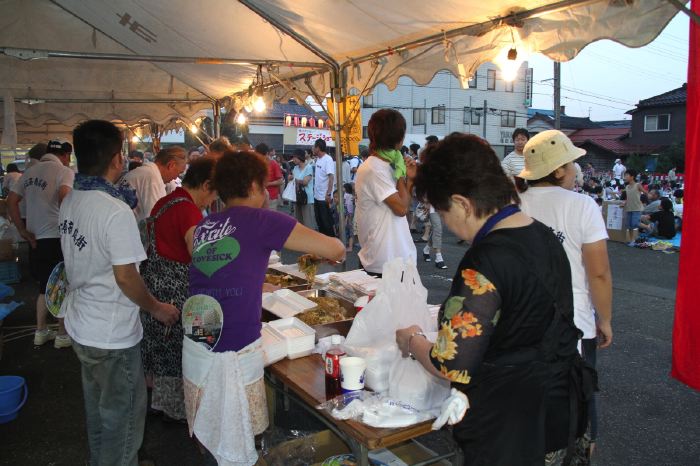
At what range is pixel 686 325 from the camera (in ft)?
8.87

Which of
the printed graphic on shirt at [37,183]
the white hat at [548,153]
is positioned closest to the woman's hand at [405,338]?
the white hat at [548,153]

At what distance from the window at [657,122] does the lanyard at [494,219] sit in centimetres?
3507

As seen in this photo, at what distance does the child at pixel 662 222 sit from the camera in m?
10.8

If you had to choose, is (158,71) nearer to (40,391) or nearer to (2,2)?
(2,2)

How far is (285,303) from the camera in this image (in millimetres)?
3061

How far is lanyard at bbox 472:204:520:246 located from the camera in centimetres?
139

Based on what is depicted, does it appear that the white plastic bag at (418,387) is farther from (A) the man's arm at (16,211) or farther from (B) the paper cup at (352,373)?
(A) the man's arm at (16,211)

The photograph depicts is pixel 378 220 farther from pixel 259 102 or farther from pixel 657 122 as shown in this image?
pixel 657 122

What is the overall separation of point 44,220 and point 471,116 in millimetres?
30143

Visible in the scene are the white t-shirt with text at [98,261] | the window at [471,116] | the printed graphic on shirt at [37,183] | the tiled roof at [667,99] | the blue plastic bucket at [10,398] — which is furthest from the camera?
the window at [471,116]

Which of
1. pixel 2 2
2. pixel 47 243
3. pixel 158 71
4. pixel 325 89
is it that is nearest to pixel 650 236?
pixel 325 89

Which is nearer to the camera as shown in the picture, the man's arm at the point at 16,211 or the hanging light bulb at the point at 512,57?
the hanging light bulb at the point at 512,57

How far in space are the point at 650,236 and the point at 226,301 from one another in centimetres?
1185

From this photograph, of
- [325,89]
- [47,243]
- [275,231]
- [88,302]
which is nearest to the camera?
[275,231]
